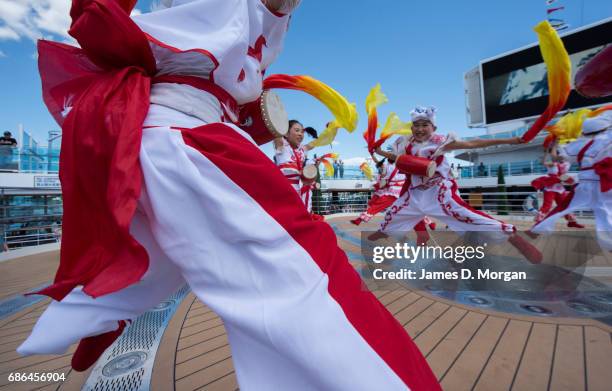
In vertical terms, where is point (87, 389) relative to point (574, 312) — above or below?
above

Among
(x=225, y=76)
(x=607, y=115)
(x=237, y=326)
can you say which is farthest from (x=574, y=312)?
(x=607, y=115)

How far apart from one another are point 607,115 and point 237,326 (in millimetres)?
4804

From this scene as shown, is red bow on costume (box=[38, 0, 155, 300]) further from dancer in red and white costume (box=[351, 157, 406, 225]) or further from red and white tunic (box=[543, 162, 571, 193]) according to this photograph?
red and white tunic (box=[543, 162, 571, 193])

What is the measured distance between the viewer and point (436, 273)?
300cm

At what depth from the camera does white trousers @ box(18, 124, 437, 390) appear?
1.78ft

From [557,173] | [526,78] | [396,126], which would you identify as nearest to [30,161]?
[396,126]

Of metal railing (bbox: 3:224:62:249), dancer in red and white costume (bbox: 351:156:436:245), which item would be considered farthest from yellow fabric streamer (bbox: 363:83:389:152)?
metal railing (bbox: 3:224:62:249)

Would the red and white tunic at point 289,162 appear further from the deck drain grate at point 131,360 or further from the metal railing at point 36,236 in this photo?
the metal railing at point 36,236

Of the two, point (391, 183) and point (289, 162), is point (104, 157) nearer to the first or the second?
point (289, 162)

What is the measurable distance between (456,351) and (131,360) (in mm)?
1572

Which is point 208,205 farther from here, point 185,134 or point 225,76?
point 225,76

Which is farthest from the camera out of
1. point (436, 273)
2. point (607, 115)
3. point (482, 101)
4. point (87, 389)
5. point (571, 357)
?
point (482, 101)

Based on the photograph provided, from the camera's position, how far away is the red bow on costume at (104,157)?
61 cm

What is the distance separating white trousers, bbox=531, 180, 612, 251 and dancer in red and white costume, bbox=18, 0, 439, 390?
3.67 metres
